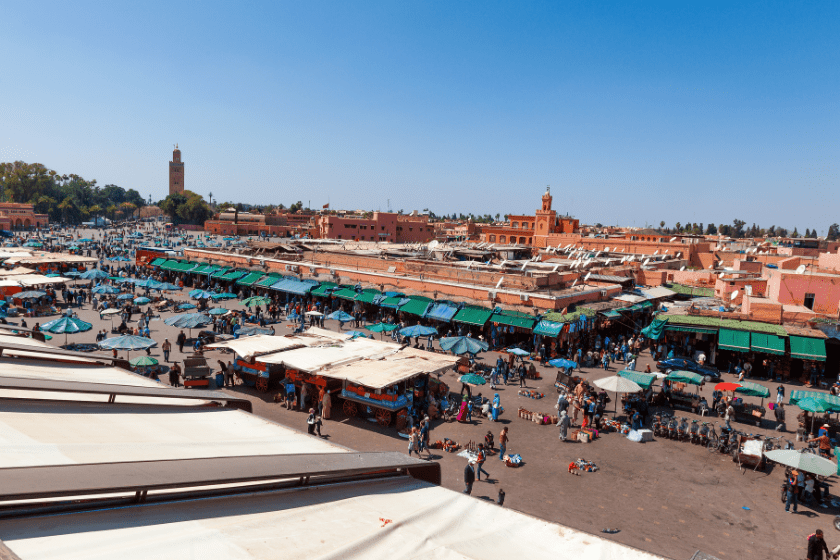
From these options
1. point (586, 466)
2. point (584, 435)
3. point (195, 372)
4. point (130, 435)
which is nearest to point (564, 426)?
point (584, 435)

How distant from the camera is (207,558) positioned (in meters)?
2.20

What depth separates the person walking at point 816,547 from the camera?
28.7 ft

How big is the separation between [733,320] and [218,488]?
87.6ft

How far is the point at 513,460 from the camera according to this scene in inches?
504

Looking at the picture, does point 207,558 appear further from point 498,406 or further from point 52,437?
point 498,406

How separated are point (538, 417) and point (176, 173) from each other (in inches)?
6362

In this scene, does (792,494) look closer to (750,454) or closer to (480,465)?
(750,454)

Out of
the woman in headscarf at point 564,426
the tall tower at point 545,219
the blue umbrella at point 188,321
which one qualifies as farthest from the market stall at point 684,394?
the tall tower at point 545,219

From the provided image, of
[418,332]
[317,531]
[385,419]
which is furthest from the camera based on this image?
[418,332]

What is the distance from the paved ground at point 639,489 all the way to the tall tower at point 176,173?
6139 inches

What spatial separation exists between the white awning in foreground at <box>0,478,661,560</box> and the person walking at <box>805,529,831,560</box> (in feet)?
28.9

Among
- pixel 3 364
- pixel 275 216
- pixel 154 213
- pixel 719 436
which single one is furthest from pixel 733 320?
pixel 154 213

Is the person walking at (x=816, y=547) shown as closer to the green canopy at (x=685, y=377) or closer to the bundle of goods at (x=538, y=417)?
the bundle of goods at (x=538, y=417)

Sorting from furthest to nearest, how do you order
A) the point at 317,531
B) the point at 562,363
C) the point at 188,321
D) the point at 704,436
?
the point at 188,321 → the point at 562,363 → the point at 704,436 → the point at 317,531
